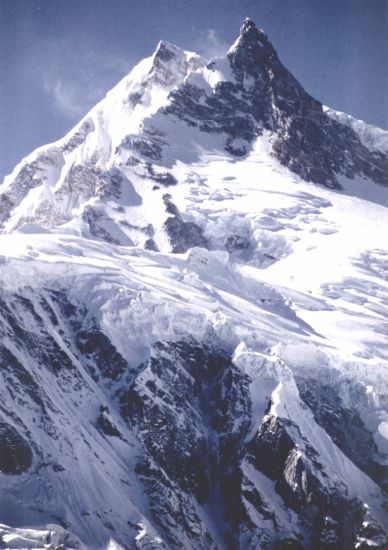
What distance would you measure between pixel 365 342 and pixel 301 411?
139 ft

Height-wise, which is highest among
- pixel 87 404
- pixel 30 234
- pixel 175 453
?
pixel 30 234

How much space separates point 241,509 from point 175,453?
12378mm

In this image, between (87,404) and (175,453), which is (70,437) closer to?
(87,404)

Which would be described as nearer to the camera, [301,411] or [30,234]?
[301,411]

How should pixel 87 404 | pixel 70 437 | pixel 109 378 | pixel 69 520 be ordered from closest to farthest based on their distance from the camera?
1. pixel 69 520
2. pixel 70 437
3. pixel 87 404
4. pixel 109 378

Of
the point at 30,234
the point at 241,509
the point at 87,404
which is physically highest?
the point at 30,234

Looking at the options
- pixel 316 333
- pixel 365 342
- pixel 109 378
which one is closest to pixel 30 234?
pixel 109 378

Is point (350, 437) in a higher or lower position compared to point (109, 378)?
lower

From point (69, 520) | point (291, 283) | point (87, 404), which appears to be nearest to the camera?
point (69, 520)

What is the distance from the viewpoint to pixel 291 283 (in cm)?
18475

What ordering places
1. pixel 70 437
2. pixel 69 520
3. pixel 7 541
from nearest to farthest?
pixel 7 541, pixel 69 520, pixel 70 437

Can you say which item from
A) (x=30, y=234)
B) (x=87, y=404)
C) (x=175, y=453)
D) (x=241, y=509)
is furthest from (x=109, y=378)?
(x=30, y=234)

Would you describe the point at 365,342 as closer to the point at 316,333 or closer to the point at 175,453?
the point at 316,333

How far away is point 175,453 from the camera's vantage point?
107 metres
